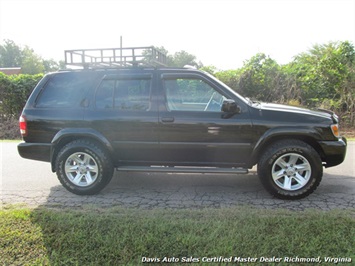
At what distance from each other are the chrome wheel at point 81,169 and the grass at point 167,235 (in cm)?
83

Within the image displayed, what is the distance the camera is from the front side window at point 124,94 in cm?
460

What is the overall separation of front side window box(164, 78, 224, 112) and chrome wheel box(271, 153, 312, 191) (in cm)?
122

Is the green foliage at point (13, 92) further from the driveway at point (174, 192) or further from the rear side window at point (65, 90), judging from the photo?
the rear side window at point (65, 90)

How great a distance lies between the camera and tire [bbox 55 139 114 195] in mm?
4574

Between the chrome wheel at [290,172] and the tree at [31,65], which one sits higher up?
the chrome wheel at [290,172]

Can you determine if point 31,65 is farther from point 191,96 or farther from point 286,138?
point 286,138

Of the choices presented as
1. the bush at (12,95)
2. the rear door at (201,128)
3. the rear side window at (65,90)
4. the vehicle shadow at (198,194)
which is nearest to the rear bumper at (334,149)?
the vehicle shadow at (198,194)

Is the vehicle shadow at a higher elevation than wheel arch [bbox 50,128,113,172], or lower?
lower

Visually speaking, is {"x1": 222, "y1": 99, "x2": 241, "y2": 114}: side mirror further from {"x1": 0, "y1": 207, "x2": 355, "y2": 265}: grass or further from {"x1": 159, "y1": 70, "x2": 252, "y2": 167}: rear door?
{"x1": 0, "y1": 207, "x2": 355, "y2": 265}: grass

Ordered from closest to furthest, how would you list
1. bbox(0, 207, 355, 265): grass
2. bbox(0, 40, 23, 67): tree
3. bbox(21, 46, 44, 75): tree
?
bbox(0, 207, 355, 265): grass < bbox(21, 46, 44, 75): tree < bbox(0, 40, 23, 67): tree

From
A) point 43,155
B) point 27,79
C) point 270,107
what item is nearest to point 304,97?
point 270,107

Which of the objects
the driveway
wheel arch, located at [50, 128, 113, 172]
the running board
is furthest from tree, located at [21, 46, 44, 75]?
the running board

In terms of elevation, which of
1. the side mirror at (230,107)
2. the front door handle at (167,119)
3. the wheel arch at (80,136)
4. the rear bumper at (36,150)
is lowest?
the rear bumper at (36,150)

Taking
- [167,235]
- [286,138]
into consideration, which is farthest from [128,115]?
[286,138]
